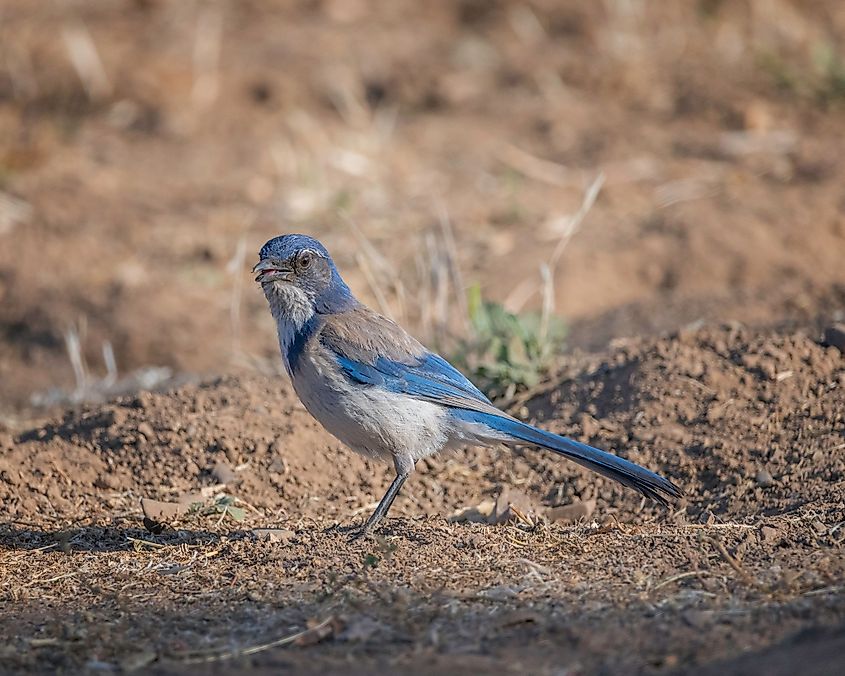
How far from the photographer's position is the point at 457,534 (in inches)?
185

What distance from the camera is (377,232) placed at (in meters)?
9.04

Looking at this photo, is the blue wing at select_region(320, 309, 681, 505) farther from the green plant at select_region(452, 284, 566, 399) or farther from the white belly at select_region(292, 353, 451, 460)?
the green plant at select_region(452, 284, 566, 399)

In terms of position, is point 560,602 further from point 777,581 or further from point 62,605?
point 62,605

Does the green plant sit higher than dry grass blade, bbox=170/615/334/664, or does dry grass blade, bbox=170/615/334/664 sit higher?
the green plant

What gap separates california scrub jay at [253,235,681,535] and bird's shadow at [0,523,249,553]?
64cm

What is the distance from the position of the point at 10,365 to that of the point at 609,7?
715 cm

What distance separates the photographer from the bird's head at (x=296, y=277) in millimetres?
5379

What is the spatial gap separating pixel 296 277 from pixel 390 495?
1.07m

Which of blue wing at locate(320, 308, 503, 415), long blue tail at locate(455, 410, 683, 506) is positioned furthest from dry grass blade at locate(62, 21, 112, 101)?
long blue tail at locate(455, 410, 683, 506)

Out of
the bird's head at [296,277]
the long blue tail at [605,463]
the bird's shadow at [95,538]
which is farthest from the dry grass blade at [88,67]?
the long blue tail at [605,463]

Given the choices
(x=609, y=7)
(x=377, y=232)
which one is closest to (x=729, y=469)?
(x=377, y=232)

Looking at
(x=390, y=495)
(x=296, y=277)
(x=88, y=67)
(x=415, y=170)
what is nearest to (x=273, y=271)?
(x=296, y=277)

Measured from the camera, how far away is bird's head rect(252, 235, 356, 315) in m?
5.38

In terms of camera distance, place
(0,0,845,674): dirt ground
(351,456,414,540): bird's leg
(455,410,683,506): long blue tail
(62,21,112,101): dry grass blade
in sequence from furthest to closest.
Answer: (62,21,112,101): dry grass blade
(351,456,414,540): bird's leg
(455,410,683,506): long blue tail
(0,0,845,674): dirt ground
